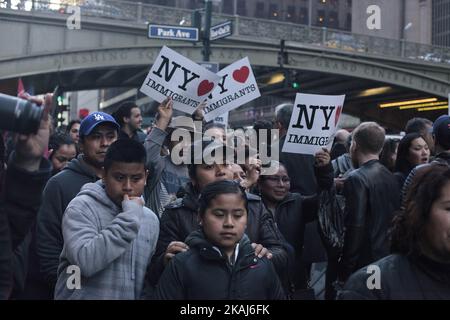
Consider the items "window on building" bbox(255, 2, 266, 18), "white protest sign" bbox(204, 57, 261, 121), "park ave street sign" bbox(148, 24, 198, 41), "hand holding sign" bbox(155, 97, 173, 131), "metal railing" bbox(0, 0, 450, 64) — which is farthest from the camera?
"window on building" bbox(255, 2, 266, 18)

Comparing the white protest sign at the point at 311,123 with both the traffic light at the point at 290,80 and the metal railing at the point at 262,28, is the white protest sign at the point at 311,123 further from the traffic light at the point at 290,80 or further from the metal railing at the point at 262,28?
the traffic light at the point at 290,80

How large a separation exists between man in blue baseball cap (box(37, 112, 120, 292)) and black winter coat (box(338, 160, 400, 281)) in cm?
196

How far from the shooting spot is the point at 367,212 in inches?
195

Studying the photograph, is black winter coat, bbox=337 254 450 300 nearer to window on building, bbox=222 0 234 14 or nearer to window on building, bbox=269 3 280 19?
window on building, bbox=222 0 234 14

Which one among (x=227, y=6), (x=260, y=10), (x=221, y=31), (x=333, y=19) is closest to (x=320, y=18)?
(x=333, y=19)

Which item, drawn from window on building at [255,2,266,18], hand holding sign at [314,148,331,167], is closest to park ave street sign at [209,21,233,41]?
hand holding sign at [314,148,331,167]

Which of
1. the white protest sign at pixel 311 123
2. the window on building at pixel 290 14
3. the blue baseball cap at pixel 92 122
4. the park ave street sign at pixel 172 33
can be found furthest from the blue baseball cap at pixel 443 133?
the window on building at pixel 290 14

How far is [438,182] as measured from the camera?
2.70 meters

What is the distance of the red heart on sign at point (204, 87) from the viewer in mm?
6238

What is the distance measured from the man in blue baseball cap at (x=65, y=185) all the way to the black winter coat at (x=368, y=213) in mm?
1957

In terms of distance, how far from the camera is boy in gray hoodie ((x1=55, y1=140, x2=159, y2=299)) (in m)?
3.21
